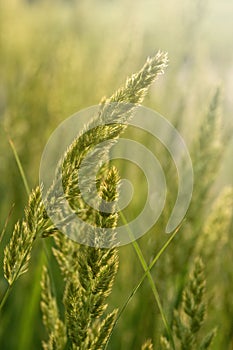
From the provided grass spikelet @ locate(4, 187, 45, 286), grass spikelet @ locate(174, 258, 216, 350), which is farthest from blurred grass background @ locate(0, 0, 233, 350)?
grass spikelet @ locate(4, 187, 45, 286)

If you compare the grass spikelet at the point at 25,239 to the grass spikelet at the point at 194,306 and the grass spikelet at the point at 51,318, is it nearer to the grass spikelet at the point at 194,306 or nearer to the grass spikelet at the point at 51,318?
the grass spikelet at the point at 51,318

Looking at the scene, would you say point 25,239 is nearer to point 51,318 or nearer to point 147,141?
point 51,318

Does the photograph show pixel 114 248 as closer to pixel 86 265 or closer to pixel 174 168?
pixel 86 265

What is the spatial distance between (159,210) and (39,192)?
0.60 metres

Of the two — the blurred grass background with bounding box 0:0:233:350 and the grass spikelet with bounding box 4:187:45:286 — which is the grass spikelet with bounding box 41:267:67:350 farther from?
the blurred grass background with bounding box 0:0:233:350

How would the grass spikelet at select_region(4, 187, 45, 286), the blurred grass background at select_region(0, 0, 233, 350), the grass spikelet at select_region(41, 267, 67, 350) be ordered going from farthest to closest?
the blurred grass background at select_region(0, 0, 233, 350) < the grass spikelet at select_region(41, 267, 67, 350) < the grass spikelet at select_region(4, 187, 45, 286)

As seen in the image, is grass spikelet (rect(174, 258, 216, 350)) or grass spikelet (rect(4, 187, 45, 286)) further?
grass spikelet (rect(174, 258, 216, 350))

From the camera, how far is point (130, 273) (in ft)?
5.11

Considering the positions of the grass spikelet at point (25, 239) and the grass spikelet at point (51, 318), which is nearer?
the grass spikelet at point (25, 239)

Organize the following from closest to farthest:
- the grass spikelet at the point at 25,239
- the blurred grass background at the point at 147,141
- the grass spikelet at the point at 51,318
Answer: the grass spikelet at the point at 25,239
the grass spikelet at the point at 51,318
the blurred grass background at the point at 147,141

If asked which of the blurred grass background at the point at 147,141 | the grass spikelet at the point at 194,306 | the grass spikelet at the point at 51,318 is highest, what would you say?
the blurred grass background at the point at 147,141

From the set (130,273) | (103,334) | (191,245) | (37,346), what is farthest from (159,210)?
(37,346)

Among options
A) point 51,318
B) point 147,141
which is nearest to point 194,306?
point 51,318

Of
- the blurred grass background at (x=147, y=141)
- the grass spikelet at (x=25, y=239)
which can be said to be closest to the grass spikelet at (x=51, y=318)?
the grass spikelet at (x=25, y=239)
